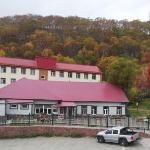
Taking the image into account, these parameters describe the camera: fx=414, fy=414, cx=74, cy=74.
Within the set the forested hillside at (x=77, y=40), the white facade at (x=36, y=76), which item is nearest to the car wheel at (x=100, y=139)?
the white facade at (x=36, y=76)

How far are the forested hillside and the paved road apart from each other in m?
52.1

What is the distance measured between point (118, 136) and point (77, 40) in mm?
90627

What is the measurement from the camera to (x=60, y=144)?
37188mm

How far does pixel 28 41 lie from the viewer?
124875 millimetres

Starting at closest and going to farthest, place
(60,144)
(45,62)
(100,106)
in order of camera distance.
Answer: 1. (60,144)
2. (100,106)
3. (45,62)

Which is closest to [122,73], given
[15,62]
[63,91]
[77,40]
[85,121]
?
[63,91]

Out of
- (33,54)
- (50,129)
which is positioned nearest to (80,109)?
(50,129)

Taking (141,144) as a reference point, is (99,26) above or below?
above

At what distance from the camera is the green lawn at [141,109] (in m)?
58.1

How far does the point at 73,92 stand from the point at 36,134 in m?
16.3

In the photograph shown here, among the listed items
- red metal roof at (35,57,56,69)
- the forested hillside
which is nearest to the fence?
red metal roof at (35,57,56,69)

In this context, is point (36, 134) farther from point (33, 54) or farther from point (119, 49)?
point (119, 49)

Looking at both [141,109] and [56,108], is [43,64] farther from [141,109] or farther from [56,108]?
[56,108]

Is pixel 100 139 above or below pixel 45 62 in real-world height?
below
